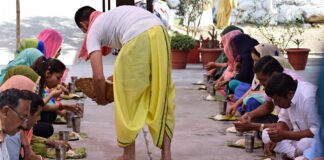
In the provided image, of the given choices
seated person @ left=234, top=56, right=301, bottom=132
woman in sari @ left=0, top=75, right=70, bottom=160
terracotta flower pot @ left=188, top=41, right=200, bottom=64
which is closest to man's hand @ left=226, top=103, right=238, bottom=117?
seated person @ left=234, top=56, right=301, bottom=132

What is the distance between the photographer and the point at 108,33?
17.6 ft

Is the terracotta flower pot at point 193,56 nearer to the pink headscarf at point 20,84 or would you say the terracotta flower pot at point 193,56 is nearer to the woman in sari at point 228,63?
the woman in sari at point 228,63

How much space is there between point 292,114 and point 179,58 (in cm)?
624

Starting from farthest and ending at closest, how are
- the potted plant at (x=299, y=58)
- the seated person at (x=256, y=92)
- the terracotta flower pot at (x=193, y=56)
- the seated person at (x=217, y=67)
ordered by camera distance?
the terracotta flower pot at (x=193, y=56) < the potted plant at (x=299, y=58) < the seated person at (x=217, y=67) < the seated person at (x=256, y=92)

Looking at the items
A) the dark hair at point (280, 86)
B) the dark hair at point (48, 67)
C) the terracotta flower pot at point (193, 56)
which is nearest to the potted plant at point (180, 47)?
the terracotta flower pot at point (193, 56)

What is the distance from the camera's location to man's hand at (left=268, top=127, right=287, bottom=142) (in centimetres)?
502

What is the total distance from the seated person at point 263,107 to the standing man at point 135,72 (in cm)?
58

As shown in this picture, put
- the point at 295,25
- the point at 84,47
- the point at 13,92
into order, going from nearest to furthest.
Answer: the point at 13,92 → the point at 84,47 → the point at 295,25

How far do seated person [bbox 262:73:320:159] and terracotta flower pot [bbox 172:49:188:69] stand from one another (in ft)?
19.6

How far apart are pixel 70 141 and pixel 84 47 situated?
39.8 inches

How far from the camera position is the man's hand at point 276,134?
16.5ft

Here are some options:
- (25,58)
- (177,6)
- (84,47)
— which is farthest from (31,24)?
(84,47)

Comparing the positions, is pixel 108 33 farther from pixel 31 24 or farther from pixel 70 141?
pixel 31 24

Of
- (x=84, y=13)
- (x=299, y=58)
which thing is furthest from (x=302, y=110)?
(x=299, y=58)
